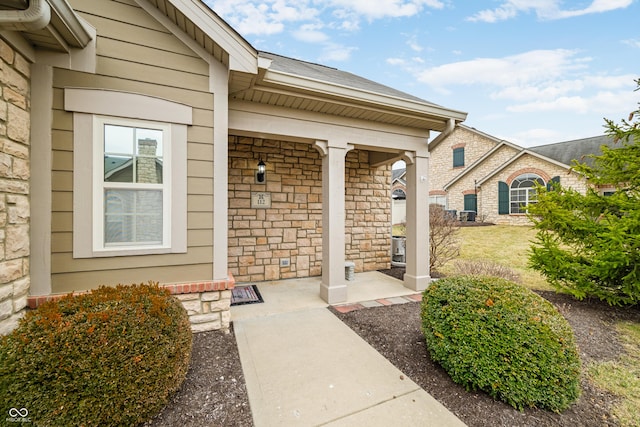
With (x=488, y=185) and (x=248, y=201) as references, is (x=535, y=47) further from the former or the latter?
(x=248, y=201)

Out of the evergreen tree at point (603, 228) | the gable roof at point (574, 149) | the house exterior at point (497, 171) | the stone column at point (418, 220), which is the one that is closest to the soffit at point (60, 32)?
the stone column at point (418, 220)

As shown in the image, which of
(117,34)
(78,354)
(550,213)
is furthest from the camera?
(550,213)

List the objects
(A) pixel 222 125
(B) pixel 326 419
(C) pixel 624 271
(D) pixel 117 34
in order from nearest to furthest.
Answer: (B) pixel 326 419, (D) pixel 117 34, (A) pixel 222 125, (C) pixel 624 271

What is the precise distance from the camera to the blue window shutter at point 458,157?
1861 cm

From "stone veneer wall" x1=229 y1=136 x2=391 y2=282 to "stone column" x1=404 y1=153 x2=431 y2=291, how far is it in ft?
5.01

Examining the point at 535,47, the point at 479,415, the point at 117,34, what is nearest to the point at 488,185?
the point at 535,47

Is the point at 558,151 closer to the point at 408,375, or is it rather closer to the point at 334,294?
the point at 334,294

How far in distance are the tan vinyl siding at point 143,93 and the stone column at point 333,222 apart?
1.81 metres

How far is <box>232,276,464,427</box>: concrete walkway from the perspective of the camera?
6.27ft

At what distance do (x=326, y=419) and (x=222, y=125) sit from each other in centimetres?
313

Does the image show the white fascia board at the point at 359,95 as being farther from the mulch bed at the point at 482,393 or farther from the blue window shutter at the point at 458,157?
the blue window shutter at the point at 458,157

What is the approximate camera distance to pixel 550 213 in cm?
455

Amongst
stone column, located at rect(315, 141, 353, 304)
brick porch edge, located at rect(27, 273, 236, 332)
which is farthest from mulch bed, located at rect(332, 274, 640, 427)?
brick porch edge, located at rect(27, 273, 236, 332)

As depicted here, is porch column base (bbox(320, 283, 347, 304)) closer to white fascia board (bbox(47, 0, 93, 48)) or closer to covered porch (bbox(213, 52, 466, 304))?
covered porch (bbox(213, 52, 466, 304))
